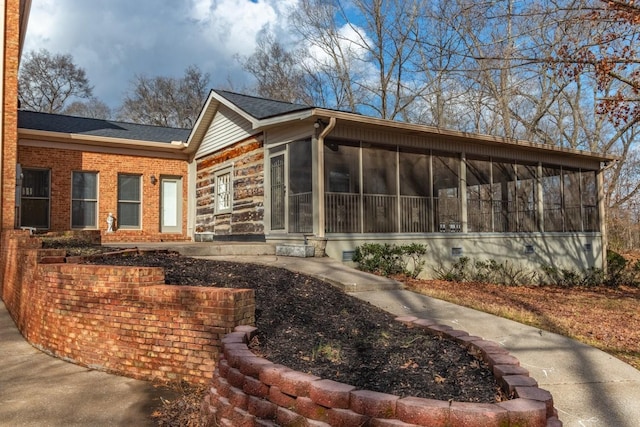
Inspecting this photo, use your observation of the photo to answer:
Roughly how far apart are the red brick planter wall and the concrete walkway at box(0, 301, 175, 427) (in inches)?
33.1

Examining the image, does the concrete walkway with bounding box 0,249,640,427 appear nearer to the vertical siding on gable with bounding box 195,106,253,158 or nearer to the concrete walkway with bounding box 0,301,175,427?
the concrete walkway with bounding box 0,301,175,427

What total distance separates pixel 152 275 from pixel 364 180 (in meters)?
6.94

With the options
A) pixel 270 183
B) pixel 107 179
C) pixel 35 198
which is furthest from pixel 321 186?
pixel 35 198

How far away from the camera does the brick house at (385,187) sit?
408 inches

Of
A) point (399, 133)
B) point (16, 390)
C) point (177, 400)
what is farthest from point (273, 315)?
point (399, 133)

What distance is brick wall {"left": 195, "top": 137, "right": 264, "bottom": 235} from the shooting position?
11.9 meters

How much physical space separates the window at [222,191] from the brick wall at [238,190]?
0.17 meters

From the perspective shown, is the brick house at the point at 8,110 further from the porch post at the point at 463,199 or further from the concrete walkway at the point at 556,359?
the porch post at the point at 463,199

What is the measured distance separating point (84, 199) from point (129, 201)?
Answer: 1.25 meters

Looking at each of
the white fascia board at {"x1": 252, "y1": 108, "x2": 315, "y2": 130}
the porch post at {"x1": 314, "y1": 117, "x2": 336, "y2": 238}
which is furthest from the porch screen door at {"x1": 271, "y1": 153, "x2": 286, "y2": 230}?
the porch post at {"x1": 314, "y1": 117, "x2": 336, "y2": 238}

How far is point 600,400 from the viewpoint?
361 cm

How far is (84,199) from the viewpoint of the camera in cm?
1391

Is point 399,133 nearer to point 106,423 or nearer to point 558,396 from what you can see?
point 558,396

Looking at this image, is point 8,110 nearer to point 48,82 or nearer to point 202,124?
point 202,124
